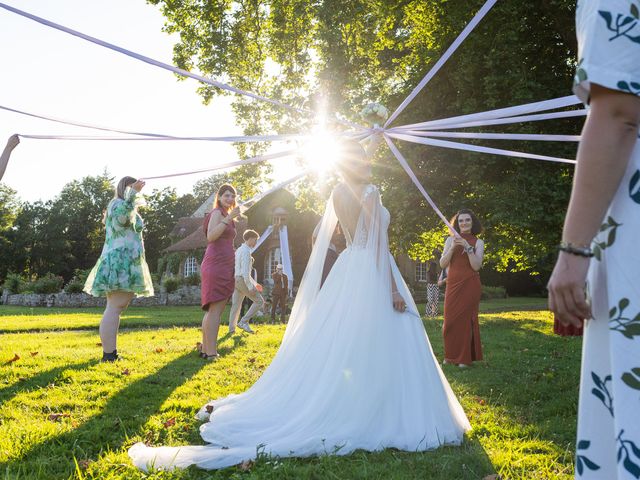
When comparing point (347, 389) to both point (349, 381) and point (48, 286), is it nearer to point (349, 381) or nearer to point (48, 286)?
point (349, 381)

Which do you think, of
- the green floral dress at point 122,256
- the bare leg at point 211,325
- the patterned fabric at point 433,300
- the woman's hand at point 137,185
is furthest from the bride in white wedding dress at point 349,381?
the patterned fabric at point 433,300

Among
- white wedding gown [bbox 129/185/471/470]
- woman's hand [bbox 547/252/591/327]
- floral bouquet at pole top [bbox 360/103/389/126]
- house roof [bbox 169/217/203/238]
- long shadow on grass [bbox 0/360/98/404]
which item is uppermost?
house roof [bbox 169/217/203/238]

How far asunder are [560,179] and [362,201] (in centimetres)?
1158

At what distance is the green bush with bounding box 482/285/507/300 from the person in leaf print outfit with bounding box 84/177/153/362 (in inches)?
1254

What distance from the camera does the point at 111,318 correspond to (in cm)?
700

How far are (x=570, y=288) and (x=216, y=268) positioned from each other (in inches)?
255

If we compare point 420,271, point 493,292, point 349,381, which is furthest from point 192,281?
point 349,381

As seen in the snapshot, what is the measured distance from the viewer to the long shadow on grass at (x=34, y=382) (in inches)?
205

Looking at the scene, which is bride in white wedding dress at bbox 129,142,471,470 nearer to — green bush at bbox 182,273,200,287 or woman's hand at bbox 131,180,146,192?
woman's hand at bbox 131,180,146,192

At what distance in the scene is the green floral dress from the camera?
698cm

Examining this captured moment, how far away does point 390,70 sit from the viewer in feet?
67.3

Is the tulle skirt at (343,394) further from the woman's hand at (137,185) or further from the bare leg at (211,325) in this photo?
the woman's hand at (137,185)

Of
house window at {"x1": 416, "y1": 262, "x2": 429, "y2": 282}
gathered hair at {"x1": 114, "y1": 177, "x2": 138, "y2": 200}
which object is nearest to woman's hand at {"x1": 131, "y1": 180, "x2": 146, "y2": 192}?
gathered hair at {"x1": 114, "y1": 177, "x2": 138, "y2": 200}

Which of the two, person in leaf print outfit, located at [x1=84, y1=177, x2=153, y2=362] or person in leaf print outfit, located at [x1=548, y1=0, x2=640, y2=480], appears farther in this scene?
person in leaf print outfit, located at [x1=84, y1=177, x2=153, y2=362]
